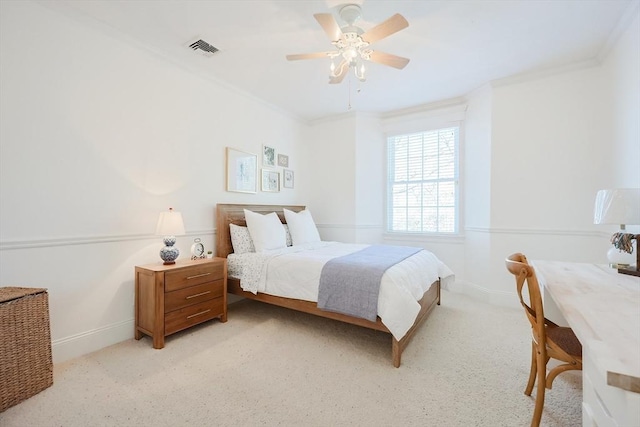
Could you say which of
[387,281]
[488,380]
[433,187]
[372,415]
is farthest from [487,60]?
[372,415]

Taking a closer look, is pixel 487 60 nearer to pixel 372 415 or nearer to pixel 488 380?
pixel 488 380

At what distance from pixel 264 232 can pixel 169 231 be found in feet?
3.47

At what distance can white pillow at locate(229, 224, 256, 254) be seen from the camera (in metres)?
3.22

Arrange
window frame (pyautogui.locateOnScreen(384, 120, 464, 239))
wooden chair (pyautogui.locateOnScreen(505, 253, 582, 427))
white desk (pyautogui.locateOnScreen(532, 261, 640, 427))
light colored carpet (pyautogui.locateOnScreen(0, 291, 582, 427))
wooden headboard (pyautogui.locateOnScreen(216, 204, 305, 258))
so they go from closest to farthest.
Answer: white desk (pyautogui.locateOnScreen(532, 261, 640, 427)) < wooden chair (pyautogui.locateOnScreen(505, 253, 582, 427)) < light colored carpet (pyautogui.locateOnScreen(0, 291, 582, 427)) < wooden headboard (pyautogui.locateOnScreen(216, 204, 305, 258)) < window frame (pyautogui.locateOnScreen(384, 120, 464, 239))

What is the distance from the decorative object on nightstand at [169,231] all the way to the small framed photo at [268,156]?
5.66 ft

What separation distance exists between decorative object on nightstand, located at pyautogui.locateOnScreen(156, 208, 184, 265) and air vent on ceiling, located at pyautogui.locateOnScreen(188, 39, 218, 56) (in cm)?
157

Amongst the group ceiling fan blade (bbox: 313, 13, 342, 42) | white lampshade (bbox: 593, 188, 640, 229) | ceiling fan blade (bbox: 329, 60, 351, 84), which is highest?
ceiling fan blade (bbox: 313, 13, 342, 42)

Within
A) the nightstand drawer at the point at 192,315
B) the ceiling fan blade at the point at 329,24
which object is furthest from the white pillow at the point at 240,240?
the ceiling fan blade at the point at 329,24

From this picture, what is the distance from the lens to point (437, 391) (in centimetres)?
176

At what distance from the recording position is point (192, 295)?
2537 mm

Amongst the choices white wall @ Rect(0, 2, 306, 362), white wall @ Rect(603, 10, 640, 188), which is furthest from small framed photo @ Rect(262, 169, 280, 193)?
white wall @ Rect(603, 10, 640, 188)

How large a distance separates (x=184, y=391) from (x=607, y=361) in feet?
6.75

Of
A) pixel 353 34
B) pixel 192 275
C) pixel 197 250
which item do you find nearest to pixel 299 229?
pixel 197 250

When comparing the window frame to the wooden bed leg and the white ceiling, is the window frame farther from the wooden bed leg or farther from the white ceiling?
the wooden bed leg
